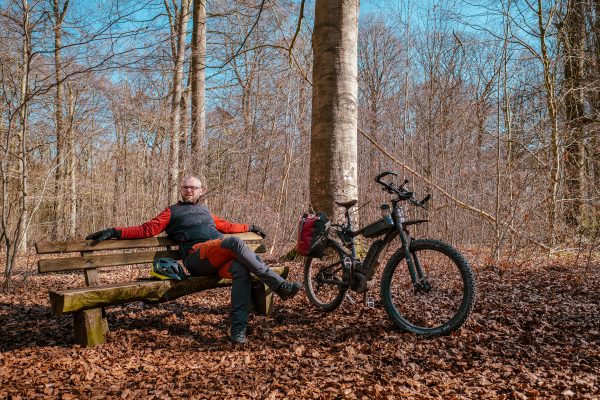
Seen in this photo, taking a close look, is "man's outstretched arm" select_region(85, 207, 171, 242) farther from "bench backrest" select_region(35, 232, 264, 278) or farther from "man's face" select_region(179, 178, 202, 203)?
"man's face" select_region(179, 178, 202, 203)

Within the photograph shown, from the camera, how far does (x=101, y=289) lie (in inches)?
128

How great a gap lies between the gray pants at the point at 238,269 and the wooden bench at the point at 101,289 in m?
0.20

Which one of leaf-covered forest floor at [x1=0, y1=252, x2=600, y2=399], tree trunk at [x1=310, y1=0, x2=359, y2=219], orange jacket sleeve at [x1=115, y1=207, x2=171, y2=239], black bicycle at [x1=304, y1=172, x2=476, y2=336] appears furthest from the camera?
tree trunk at [x1=310, y1=0, x2=359, y2=219]

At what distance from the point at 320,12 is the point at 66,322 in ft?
15.0

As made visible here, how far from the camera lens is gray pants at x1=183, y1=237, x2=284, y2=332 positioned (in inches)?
137

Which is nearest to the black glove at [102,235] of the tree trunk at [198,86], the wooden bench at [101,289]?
the wooden bench at [101,289]

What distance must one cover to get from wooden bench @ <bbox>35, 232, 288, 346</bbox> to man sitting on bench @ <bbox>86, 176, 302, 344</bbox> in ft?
0.42

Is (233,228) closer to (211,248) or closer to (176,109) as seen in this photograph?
(211,248)

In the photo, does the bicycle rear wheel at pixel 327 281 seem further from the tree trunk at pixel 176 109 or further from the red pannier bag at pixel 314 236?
the tree trunk at pixel 176 109

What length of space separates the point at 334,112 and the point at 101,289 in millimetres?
3414

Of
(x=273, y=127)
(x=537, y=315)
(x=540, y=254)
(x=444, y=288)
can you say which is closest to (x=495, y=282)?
(x=444, y=288)

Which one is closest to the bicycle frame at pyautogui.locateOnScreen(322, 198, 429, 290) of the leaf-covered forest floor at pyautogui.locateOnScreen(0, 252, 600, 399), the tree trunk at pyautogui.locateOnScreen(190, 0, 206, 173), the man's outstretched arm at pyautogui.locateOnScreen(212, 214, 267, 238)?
the leaf-covered forest floor at pyautogui.locateOnScreen(0, 252, 600, 399)

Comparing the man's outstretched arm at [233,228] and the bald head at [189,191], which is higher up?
the bald head at [189,191]

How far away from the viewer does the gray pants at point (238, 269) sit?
3.48 m
